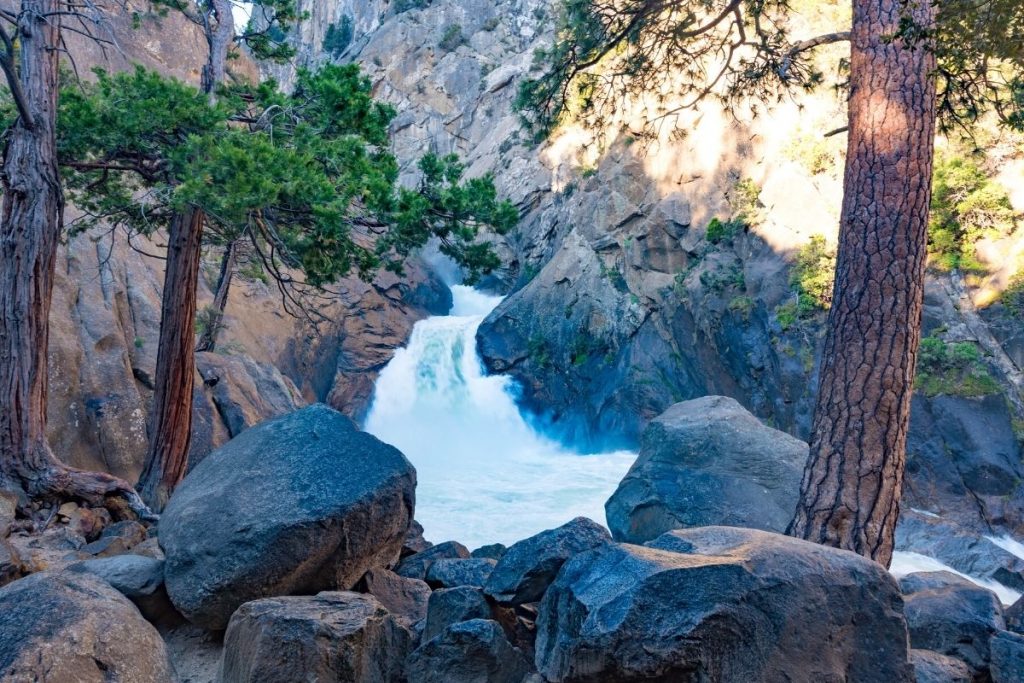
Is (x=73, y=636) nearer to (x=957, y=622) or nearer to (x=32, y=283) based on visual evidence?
(x=957, y=622)

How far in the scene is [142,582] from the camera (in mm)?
4680

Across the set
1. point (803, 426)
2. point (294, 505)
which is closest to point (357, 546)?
point (294, 505)

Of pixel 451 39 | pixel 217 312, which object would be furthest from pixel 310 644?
pixel 451 39

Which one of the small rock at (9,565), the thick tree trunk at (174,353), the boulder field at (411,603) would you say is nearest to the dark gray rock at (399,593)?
the boulder field at (411,603)

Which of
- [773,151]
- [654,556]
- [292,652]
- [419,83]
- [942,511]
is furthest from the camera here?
[419,83]

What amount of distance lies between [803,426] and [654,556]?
12.1m

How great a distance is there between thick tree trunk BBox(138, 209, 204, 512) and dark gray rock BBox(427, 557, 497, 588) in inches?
173

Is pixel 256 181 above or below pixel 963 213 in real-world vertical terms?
below

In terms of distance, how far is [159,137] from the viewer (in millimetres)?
7465

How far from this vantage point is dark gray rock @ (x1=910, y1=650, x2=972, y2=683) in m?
3.74

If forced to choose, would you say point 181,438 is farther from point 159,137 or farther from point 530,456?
point 530,456

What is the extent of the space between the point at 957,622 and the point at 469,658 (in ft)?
9.53

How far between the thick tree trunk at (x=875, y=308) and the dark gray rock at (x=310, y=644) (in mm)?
2610

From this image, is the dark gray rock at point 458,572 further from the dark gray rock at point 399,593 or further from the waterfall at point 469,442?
the waterfall at point 469,442
